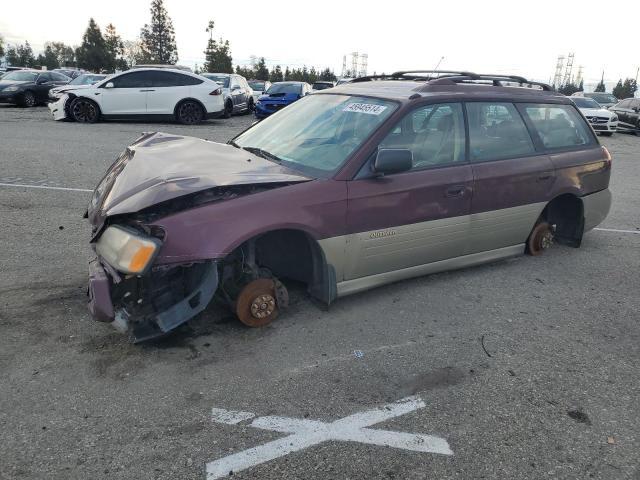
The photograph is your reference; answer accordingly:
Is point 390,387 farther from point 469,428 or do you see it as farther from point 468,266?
point 468,266

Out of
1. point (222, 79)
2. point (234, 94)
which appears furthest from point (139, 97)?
point (222, 79)

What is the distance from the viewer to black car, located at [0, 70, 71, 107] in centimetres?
1939

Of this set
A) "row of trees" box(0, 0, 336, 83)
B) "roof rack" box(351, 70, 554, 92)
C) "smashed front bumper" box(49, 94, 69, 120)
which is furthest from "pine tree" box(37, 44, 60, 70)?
"roof rack" box(351, 70, 554, 92)

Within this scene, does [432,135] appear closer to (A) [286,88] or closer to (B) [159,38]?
(A) [286,88]

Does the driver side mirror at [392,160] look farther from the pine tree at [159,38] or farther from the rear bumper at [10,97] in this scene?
the pine tree at [159,38]

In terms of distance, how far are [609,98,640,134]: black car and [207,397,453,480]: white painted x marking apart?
895 inches

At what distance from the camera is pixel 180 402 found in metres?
2.75

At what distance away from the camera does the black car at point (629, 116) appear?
21.0 meters

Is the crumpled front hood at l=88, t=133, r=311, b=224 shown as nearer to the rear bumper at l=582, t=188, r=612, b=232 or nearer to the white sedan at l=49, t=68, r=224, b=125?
the rear bumper at l=582, t=188, r=612, b=232

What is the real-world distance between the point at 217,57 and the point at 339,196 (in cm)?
5084

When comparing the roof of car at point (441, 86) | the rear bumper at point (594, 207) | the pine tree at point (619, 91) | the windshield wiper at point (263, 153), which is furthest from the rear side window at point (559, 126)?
the pine tree at point (619, 91)

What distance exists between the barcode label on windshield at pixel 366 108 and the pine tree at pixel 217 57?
49209 mm

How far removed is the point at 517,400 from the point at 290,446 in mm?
1317

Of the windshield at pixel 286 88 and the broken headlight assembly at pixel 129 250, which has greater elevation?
the windshield at pixel 286 88
